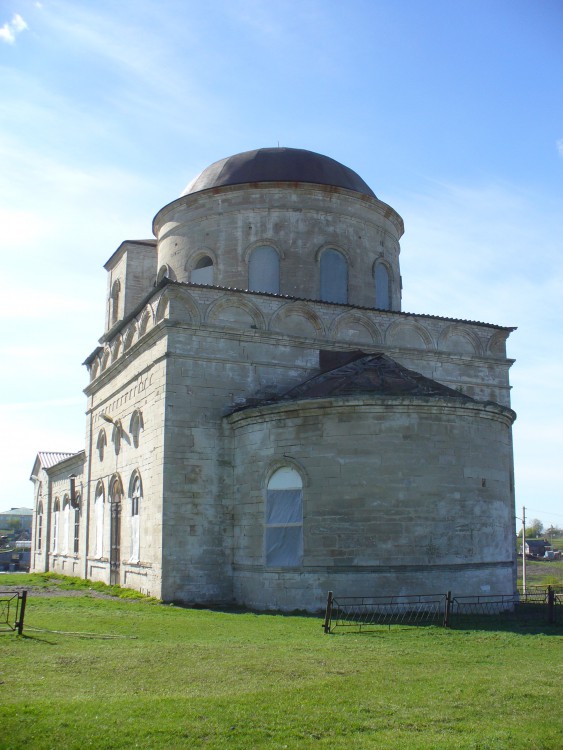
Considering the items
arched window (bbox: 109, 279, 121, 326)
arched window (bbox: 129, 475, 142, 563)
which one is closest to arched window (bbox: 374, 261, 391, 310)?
arched window (bbox: 109, 279, 121, 326)

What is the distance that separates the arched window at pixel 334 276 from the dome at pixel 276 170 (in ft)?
7.34

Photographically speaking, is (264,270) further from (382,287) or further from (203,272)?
(382,287)

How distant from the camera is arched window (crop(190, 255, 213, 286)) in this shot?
24.2m

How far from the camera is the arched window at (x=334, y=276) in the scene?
24.2 m

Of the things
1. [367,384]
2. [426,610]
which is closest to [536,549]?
[367,384]

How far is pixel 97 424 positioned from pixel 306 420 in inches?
451

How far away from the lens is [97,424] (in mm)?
27125

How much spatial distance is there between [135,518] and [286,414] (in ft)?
20.5

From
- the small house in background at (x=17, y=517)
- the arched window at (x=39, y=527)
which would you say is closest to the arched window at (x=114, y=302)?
the arched window at (x=39, y=527)

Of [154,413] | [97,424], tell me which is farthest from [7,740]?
[97,424]

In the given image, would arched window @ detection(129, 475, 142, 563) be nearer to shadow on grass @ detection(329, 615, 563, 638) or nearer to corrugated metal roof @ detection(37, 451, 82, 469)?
shadow on grass @ detection(329, 615, 563, 638)

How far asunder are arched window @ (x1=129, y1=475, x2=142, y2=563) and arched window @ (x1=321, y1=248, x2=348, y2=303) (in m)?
7.88

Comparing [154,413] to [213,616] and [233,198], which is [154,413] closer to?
[213,616]

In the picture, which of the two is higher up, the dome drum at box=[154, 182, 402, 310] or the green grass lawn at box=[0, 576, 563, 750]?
the dome drum at box=[154, 182, 402, 310]
